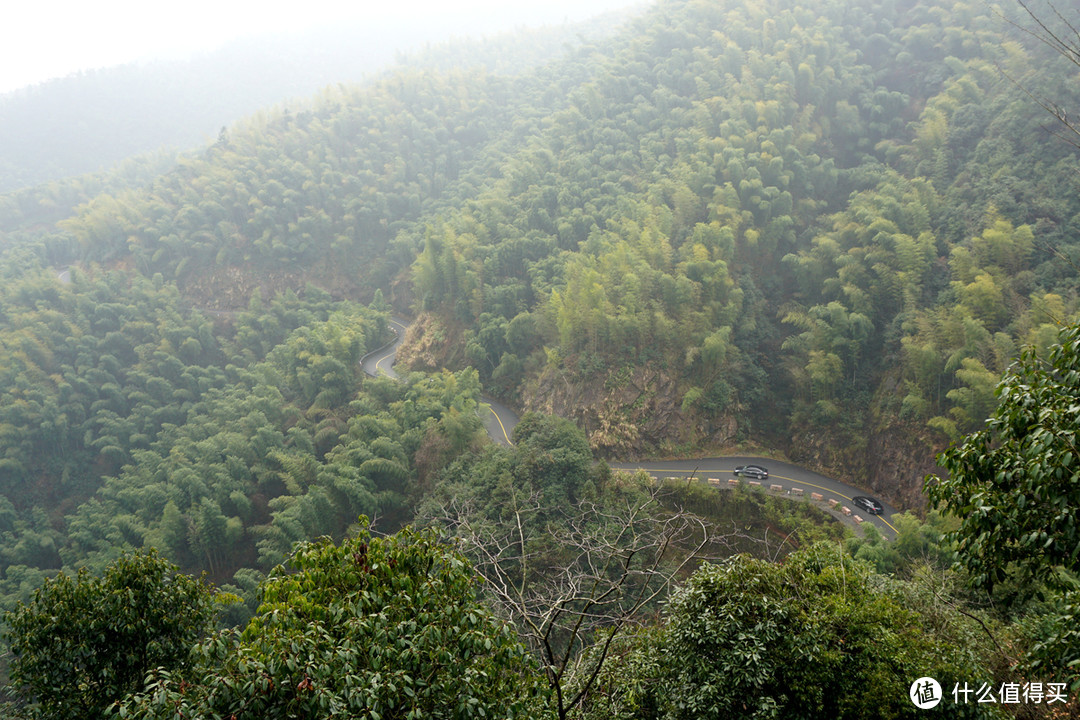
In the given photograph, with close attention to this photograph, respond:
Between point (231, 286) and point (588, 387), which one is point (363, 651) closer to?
point (588, 387)

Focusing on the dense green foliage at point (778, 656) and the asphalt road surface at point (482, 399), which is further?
the asphalt road surface at point (482, 399)

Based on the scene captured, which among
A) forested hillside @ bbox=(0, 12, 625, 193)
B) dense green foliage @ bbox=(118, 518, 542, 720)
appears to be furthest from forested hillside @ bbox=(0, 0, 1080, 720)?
forested hillside @ bbox=(0, 12, 625, 193)

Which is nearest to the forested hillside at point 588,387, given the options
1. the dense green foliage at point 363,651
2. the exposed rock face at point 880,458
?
the dense green foliage at point 363,651

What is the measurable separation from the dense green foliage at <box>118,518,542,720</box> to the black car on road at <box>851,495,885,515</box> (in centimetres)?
2263

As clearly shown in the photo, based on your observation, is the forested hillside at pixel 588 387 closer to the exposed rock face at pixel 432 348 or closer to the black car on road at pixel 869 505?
the exposed rock face at pixel 432 348

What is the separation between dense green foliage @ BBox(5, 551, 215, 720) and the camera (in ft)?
22.7

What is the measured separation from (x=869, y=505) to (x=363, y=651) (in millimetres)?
24732

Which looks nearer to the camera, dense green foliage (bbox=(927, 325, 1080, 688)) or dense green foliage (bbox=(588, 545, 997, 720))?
dense green foliage (bbox=(927, 325, 1080, 688))

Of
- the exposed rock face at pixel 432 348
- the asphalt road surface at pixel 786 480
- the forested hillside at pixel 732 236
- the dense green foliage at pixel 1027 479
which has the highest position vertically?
the dense green foliage at pixel 1027 479

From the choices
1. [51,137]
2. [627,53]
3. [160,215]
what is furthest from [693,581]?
[51,137]

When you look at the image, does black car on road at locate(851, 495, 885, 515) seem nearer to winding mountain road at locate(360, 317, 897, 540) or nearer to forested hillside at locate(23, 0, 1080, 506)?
winding mountain road at locate(360, 317, 897, 540)

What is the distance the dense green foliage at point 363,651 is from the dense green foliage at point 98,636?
212cm

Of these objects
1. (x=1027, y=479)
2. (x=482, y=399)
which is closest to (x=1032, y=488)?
(x=1027, y=479)

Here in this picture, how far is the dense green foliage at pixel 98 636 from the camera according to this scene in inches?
273
